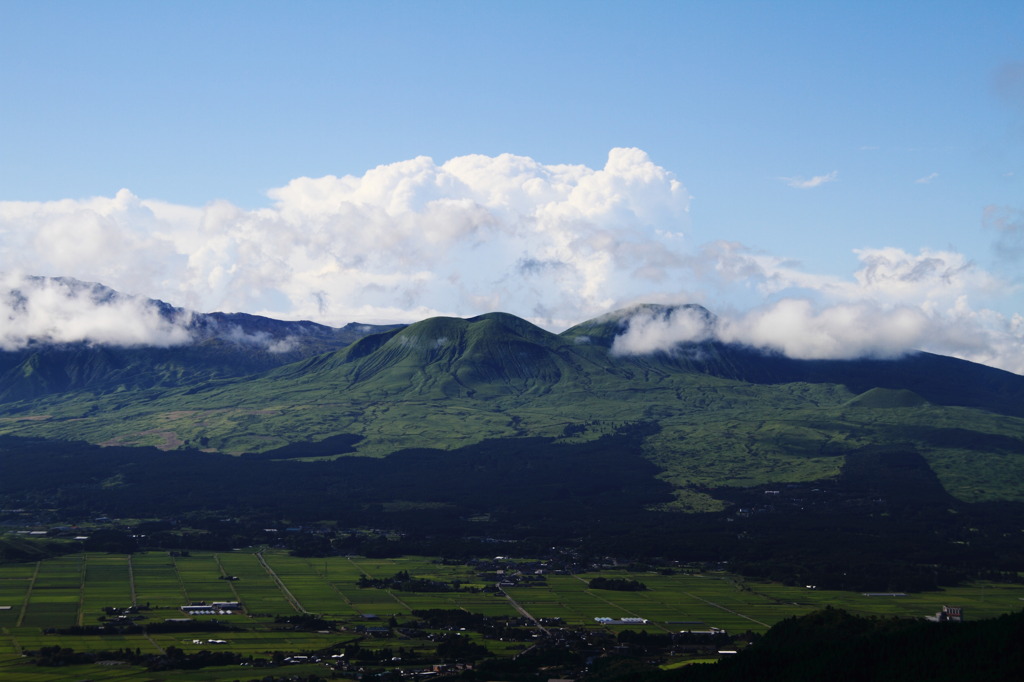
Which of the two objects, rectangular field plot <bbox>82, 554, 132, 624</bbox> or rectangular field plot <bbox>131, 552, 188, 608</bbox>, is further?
rectangular field plot <bbox>131, 552, 188, 608</bbox>

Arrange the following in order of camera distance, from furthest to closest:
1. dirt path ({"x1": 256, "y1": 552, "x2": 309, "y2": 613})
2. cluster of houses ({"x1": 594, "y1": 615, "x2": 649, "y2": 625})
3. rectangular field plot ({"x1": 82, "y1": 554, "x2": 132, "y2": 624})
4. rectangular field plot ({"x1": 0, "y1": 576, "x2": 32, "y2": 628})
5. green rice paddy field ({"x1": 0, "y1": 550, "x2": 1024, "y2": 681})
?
1. dirt path ({"x1": 256, "y1": 552, "x2": 309, "y2": 613})
2. rectangular field plot ({"x1": 82, "y1": 554, "x2": 132, "y2": 624})
3. cluster of houses ({"x1": 594, "y1": 615, "x2": 649, "y2": 625})
4. rectangular field plot ({"x1": 0, "y1": 576, "x2": 32, "y2": 628})
5. green rice paddy field ({"x1": 0, "y1": 550, "x2": 1024, "y2": 681})

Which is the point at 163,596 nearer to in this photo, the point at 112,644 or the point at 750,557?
the point at 112,644

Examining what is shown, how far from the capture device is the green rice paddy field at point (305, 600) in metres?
107

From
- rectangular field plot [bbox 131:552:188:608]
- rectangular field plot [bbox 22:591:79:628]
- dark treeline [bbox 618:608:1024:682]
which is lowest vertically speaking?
rectangular field plot [bbox 22:591:79:628]

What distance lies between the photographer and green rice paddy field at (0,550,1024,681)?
106875 millimetres

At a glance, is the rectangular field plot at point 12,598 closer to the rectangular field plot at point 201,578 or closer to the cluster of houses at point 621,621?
the rectangular field plot at point 201,578

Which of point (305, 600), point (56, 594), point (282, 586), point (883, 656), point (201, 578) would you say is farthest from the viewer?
point (201, 578)

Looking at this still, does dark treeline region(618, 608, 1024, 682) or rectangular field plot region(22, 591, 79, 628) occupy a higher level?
dark treeline region(618, 608, 1024, 682)

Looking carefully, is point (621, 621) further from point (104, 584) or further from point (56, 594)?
point (56, 594)

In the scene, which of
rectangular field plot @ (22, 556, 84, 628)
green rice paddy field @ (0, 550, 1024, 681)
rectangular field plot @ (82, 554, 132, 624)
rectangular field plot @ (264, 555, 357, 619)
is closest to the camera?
green rice paddy field @ (0, 550, 1024, 681)

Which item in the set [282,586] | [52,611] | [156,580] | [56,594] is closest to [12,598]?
[56,594]

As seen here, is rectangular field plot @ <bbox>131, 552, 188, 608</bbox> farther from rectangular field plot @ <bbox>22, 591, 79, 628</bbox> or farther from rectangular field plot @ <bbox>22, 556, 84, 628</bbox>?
rectangular field plot @ <bbox>22, 591, 79, 628</bbox>

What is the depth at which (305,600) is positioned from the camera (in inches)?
5221

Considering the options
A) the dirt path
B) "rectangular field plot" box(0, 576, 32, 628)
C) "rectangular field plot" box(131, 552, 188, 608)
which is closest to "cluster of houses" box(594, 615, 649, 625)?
the dirt path
